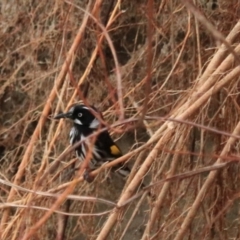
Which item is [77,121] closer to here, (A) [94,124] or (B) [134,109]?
(A) [94,124]

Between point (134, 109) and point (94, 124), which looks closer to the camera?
point (94, 124)

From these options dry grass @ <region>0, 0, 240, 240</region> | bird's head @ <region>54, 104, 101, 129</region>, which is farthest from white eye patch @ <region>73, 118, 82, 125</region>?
dry grass @ <region>0, 0, 240, 240</region>

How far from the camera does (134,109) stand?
9.23 feet

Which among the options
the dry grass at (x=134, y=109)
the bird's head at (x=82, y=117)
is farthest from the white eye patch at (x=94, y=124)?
the dry grass at (x=134, y=109)

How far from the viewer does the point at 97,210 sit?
3.90 metres

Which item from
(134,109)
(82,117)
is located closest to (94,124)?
(82,117)

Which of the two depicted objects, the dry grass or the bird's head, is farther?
the bird's head

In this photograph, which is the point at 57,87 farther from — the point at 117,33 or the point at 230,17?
the point at 117,33

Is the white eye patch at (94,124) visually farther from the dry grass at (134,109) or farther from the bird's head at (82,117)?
the dry grass at (134,109)

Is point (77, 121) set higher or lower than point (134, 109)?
higher

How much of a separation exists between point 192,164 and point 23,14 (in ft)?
3.96

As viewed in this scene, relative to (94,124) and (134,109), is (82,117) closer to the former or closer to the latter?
(94,124)

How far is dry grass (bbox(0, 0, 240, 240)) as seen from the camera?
2.01 metres

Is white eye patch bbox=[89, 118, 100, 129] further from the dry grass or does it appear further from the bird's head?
the dry grass
